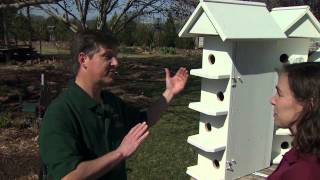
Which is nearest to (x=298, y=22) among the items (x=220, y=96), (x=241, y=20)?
(x=241, y=20)

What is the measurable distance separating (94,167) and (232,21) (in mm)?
2898

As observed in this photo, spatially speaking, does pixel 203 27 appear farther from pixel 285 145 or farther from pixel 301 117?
pixel 301 117

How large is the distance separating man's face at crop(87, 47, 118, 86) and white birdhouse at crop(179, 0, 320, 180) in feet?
6.90

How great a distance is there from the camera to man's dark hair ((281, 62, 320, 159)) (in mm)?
1885

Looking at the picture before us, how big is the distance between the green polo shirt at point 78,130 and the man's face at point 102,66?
110mm

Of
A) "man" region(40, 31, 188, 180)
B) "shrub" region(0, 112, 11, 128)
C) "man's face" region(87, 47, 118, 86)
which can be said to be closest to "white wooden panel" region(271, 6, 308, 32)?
"man" region(40, 31, 188, 180)

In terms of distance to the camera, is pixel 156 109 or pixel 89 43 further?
pixel 156 109

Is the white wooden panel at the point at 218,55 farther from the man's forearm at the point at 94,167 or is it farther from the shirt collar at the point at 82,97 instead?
the man's forearm at the point at 94,167

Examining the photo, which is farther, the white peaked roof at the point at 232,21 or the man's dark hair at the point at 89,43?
the white peaked roof at the point at 232,21

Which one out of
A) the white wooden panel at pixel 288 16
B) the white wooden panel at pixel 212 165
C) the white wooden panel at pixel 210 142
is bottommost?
the white wooden panel at pixel 212 165

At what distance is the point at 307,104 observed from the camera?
6.30ft

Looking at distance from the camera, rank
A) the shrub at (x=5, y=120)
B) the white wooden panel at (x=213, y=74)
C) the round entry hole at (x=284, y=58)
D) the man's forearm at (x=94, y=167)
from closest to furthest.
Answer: the man's forearm at (x=94, y=167) → the white wooden panel at (x=213, y=74) → the round entry hole at (x=284, y=58) → the shrub at (x=5, y=120)

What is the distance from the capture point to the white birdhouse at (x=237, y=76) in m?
4.61

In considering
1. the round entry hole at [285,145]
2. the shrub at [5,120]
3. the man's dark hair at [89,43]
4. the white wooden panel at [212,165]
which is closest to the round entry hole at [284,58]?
the round entry hole at [285,145]
